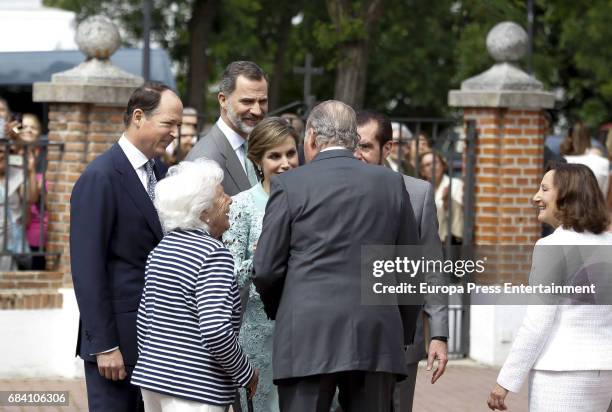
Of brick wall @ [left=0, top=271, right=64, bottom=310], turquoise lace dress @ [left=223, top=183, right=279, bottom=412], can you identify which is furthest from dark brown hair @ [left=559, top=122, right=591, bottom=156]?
turquoise lace dress @ [left=223, top=183, right=279, bottom=412]

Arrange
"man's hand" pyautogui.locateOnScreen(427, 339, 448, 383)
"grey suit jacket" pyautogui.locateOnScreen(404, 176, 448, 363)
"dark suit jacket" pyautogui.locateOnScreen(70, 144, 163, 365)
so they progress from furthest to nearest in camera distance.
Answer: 1. "grey suit jacket" pyautogui.locateOnScreen(404, 176, 448, 363)
2. "man's hand" pyautogui.locateOnScreen(427, 339, 448, 383)
3. "dark suit jacket" pyautogui.locateOnScreen(70, 144, 163, 365)

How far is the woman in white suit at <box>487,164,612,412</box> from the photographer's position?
548 cm

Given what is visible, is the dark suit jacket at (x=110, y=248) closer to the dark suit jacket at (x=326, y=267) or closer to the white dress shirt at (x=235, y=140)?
the dark suit jacket at (x=326, y=267)

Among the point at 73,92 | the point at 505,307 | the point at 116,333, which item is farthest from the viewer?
the point at 505,307

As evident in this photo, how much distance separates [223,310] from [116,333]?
2.40 ft

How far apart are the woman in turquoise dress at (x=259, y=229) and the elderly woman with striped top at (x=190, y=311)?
551 mm

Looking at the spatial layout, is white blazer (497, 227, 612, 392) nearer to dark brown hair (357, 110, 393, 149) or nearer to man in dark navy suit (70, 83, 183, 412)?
dark brown hair (357, 110, 393, 149)

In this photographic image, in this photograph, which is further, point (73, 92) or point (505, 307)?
point (505, 307)

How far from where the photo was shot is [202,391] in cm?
505

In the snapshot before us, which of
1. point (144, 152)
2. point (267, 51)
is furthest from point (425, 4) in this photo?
point (144, 152)

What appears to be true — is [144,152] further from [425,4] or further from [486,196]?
[425,4]

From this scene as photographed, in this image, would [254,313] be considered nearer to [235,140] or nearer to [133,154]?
[133,154]

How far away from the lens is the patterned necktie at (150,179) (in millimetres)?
5727

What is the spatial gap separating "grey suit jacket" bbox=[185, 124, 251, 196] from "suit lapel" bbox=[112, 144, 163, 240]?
24.3 inches
